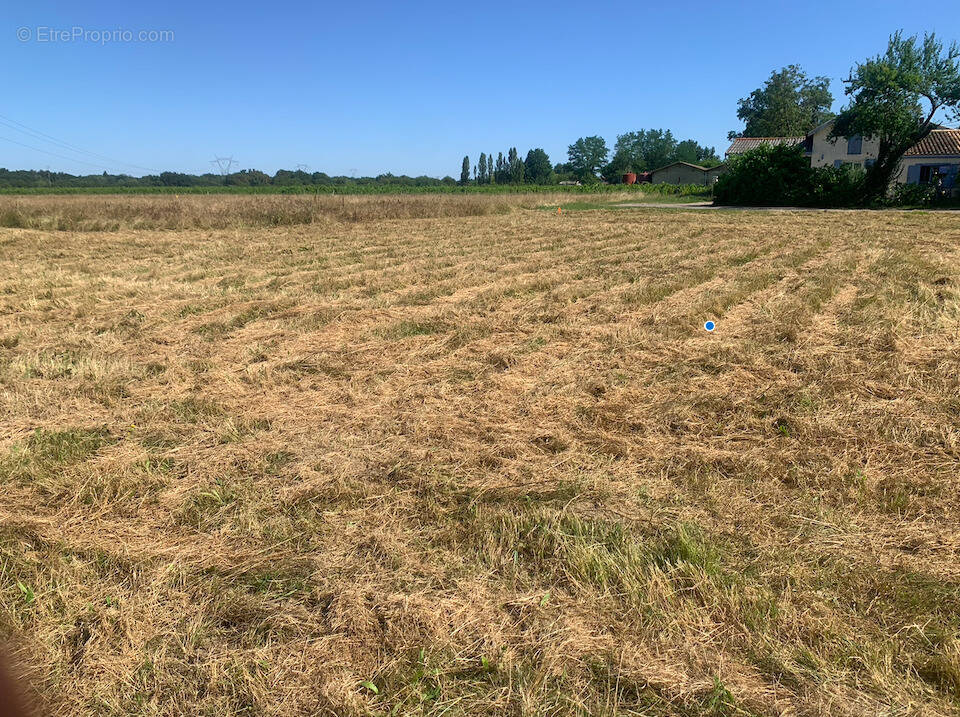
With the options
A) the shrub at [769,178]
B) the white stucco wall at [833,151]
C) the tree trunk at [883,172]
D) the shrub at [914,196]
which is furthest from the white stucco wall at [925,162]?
the shrub at [769,178]

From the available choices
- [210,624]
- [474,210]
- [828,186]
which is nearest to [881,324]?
[210,624]

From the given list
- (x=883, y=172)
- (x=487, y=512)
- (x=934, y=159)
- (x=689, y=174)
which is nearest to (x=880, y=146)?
(x=883, y=172)

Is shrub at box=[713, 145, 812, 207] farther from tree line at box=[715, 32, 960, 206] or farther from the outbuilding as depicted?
the outbuilding

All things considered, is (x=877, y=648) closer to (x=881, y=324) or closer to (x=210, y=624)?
(x=210, y=624)

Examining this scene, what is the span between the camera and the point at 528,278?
31.6 ft

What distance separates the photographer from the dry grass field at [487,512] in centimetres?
193

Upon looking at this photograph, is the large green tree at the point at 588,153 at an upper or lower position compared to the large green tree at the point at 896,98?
upper

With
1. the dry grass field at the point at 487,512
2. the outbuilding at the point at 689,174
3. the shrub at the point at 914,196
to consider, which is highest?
the outbuilding at the point at 689,174

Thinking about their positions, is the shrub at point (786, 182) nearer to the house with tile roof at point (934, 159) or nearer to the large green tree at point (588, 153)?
the house with tile roof at point (934, 159)

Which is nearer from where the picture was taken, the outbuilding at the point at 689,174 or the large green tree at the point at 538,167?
the outbuilding at the point at 689,174

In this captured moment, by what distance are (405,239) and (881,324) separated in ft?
39.9

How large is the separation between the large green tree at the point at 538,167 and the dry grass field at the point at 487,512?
416 ft

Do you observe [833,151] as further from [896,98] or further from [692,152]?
[692,152]

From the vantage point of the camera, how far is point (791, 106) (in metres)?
75.2
